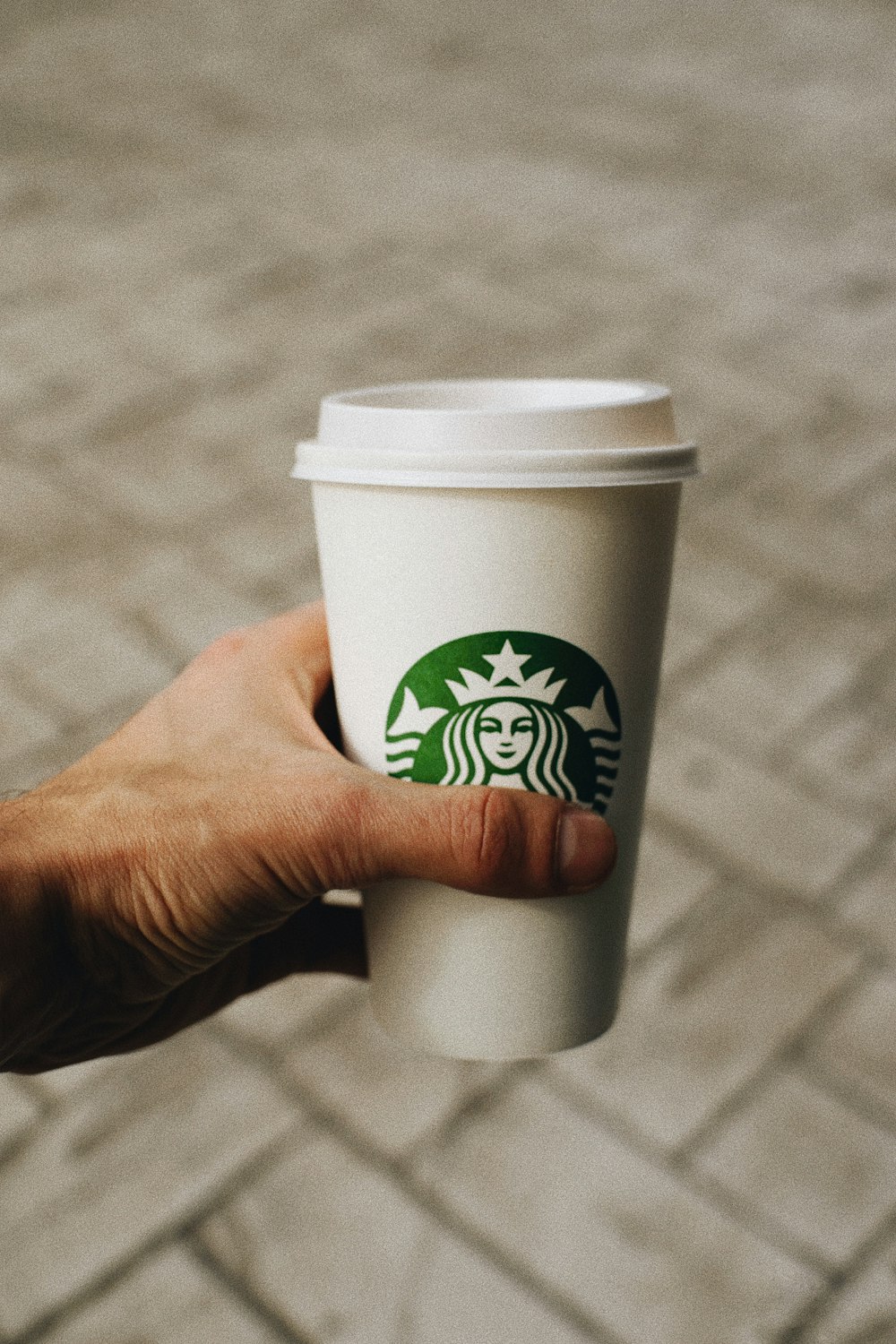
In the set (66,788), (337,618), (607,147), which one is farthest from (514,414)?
(607,147)

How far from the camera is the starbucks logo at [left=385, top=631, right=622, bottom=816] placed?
111cm

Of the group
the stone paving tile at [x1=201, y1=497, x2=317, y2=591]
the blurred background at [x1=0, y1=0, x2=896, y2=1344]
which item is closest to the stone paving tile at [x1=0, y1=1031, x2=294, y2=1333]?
the blurred background at [x1=0, y1=0, x2=896, y2=1344]

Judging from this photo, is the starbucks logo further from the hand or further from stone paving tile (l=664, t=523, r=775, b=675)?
stone paving tile (l=664, t=523, r=775, b=675)

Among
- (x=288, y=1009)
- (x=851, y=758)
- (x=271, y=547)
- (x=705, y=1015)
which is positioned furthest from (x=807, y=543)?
(x=288, y=1009)

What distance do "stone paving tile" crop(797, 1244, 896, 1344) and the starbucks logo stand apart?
106 centimetres

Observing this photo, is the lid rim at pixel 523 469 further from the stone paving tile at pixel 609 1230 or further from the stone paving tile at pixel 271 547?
the stone paving tile at pixel 271 547

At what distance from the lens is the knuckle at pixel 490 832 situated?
3.51 feet

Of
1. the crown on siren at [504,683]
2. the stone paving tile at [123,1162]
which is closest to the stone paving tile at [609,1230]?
the stone paving tile at [123,1162]

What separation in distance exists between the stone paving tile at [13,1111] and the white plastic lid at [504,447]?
1.41 metres

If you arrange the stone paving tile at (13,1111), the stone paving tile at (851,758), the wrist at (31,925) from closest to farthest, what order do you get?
the wrist at (31,925), the stone paving tile at (13,1111), the stone paving tile at (851,758)

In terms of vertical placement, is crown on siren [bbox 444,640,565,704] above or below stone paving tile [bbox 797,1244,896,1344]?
above

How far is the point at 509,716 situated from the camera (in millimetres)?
1120

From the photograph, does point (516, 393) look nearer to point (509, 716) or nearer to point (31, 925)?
point (509, 716)

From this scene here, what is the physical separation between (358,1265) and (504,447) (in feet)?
4.38
